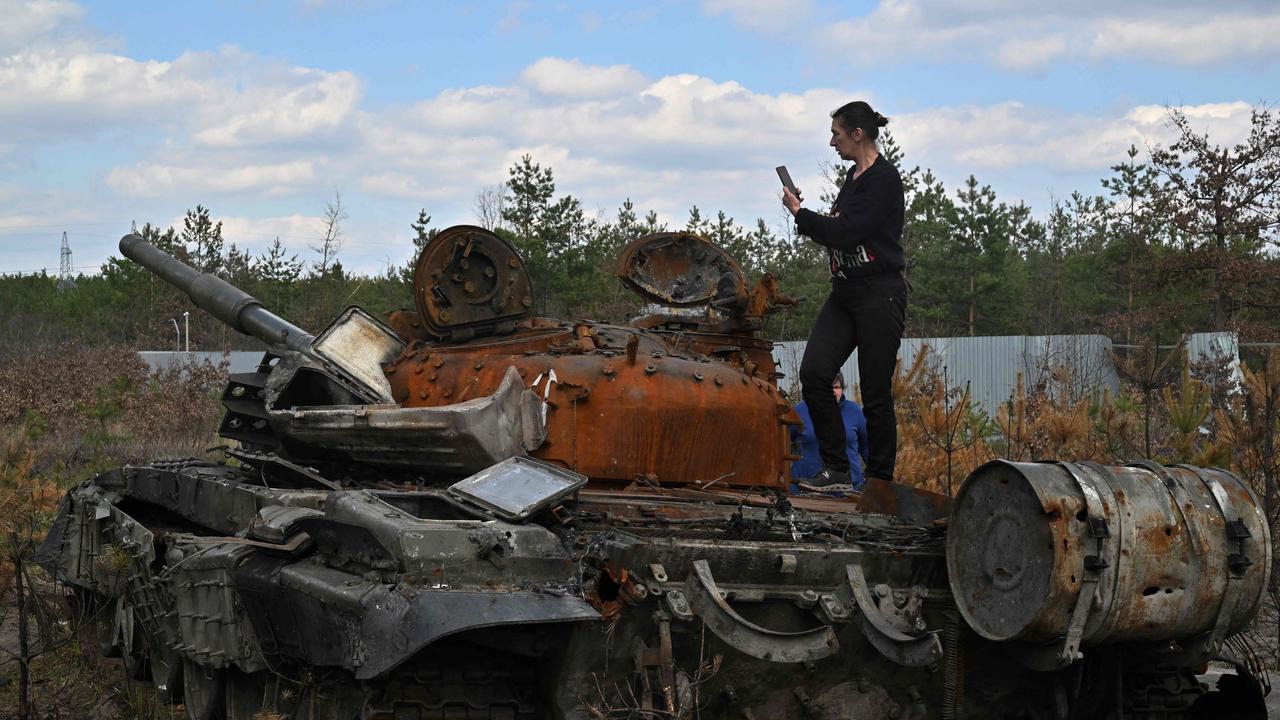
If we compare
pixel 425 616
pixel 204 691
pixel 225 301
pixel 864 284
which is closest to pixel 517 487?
pixel 425 616

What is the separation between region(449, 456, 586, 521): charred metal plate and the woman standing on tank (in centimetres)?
199

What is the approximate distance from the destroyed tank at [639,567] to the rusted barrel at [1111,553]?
0.04 ft

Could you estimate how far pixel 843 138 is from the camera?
7809 mm

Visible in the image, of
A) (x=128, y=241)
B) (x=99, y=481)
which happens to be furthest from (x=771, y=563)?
(x=128, y=241)

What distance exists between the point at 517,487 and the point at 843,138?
3.00 meters

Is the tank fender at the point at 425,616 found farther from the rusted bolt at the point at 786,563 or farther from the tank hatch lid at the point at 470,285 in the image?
the tank hatch lid at the point at 470,285

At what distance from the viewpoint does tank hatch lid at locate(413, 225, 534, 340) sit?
26.1 ft

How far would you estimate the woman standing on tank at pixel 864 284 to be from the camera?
7.63 metres

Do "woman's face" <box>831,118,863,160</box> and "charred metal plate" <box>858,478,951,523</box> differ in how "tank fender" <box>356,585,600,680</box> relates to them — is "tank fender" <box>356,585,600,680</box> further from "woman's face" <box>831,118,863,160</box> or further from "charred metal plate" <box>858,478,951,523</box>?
"woman's face" <box>831,118,863,160</box>

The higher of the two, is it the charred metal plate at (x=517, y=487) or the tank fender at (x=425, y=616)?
the charred metal plate at (x=517, y=487)

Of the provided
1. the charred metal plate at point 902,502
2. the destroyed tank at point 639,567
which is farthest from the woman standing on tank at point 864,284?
the charred metal plate at point 902,502

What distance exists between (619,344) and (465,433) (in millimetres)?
1286

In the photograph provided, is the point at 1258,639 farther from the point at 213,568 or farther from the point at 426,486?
the point at 213,568

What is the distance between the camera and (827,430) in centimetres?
796
